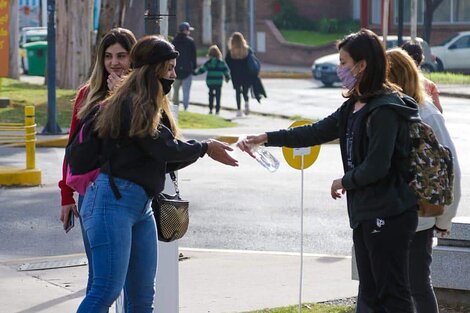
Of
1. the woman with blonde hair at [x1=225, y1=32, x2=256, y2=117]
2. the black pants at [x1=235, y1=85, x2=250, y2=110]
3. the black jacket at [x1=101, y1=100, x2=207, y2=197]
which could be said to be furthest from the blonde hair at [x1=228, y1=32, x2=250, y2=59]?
the black jacket at [x1=101, y1=100, x2=207, y2=197]

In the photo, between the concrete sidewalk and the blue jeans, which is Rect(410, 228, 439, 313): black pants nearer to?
the blue jeans

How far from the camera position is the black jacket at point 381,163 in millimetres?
5516

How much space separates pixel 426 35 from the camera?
144 feet

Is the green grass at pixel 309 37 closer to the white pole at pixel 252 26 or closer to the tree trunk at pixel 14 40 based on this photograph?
the white pole at pixel 252 26

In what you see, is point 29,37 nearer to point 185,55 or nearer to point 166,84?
point 185,55

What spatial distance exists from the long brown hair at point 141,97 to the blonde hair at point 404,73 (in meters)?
1.23

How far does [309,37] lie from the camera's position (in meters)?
53.6

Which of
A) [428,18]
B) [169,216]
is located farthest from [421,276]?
[428,18]

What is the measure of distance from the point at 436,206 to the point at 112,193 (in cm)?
161

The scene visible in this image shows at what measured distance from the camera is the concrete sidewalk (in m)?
7.91

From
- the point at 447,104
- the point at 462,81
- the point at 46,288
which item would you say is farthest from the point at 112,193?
the point at 462,81

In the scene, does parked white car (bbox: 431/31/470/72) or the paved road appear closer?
the paved road

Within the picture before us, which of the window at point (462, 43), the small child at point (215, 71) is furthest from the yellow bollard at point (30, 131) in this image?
the window at point (462, 43)

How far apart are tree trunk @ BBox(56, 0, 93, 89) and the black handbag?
856 inches
